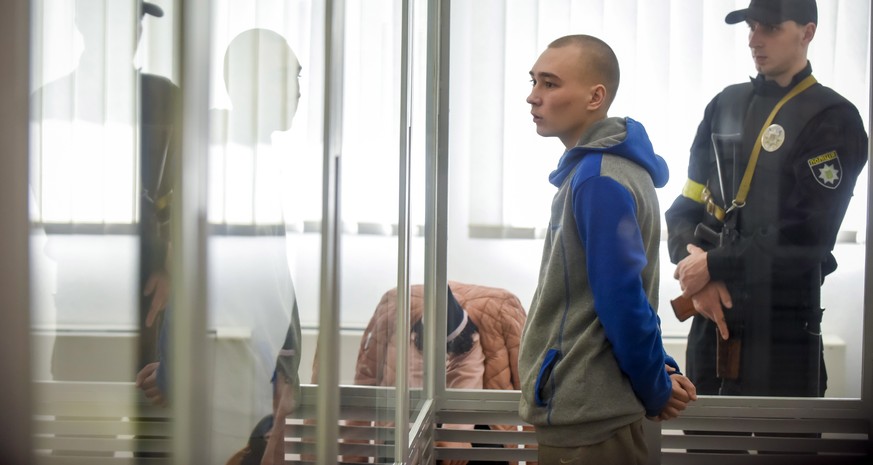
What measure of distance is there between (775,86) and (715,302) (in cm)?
75

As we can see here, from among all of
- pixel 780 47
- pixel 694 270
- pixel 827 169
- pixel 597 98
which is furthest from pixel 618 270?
pixel 780 47

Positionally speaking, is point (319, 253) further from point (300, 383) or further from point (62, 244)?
point (62, 244)

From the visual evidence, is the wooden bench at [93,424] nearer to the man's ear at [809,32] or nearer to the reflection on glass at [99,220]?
the reflection on glass at [99,220]

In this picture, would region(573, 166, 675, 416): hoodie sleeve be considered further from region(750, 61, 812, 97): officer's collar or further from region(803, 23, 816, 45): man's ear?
region(803, 23, 816, 45): man's ear

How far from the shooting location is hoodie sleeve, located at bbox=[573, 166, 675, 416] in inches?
81.4

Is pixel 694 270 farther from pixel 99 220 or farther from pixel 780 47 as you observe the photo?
pixel 99 220

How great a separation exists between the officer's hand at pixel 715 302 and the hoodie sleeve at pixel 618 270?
41.1 inches

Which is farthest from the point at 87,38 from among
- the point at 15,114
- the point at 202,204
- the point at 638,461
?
the point at 638,461

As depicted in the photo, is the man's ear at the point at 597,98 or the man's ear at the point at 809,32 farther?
the man's ear at the point at 809,32

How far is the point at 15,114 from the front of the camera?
594mm

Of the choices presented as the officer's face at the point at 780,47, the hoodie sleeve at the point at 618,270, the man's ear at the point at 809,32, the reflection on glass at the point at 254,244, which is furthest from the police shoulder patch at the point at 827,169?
the reflection on glass at the point at 254,244

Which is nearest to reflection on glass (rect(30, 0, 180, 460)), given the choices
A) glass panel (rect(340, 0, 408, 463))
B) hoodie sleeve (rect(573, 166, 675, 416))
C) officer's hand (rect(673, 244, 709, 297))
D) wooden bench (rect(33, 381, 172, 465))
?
wooden bench (rect(33, 381, 172, 465))

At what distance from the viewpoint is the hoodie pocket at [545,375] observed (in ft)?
7.18

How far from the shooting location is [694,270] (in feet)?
10.2
